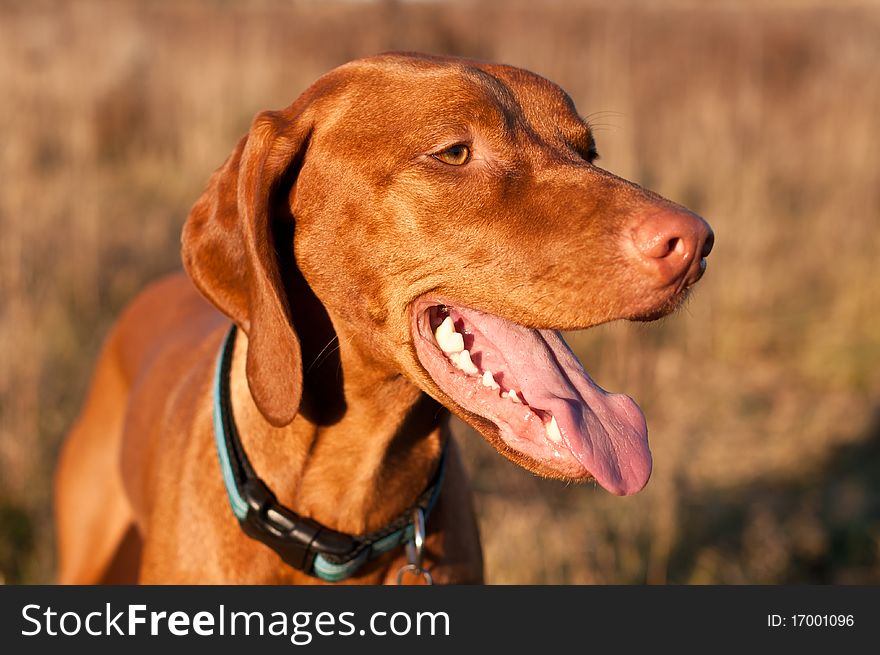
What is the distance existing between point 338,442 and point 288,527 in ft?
0.78

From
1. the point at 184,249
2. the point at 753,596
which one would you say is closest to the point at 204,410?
the point at 184,249

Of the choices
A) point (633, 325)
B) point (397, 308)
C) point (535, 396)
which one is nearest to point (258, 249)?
point (397, 308)

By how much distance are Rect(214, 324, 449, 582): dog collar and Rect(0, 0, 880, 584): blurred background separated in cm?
161

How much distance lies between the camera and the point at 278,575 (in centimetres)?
252

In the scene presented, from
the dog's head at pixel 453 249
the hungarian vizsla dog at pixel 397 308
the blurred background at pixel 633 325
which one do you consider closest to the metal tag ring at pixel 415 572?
the hungarian vizsla dog at pixel 397 308

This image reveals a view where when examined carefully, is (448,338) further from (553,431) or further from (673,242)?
(673,242)

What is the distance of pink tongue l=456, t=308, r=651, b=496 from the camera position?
2.25 m

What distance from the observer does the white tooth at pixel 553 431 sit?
2268 millimetres

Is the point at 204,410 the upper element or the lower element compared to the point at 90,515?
upper

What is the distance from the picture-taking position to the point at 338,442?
101 inches

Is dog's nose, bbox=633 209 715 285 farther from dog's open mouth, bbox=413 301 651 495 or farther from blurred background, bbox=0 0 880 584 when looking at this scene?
blurred background, bbox=0 0 880 584

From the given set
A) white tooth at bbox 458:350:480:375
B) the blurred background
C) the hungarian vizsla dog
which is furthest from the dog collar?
the blurred background

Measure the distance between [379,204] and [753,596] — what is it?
5.34 ft

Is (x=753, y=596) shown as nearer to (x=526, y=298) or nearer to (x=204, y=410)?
Answer: (x=526, y=298)
